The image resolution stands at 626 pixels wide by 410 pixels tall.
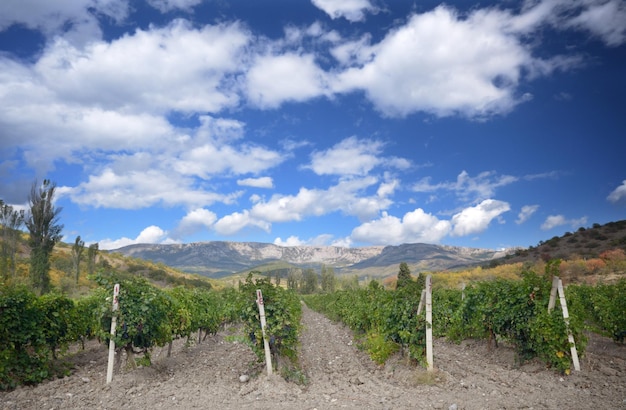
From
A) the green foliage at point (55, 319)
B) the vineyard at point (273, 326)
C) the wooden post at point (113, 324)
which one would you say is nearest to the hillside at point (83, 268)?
the green foliage at point (55, 319)

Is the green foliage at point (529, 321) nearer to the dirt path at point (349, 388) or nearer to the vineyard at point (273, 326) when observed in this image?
the vineyard at point (273, 326)

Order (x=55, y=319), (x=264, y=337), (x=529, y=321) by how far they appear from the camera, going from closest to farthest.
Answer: (x=264, y=337)
(x=529, y=321)
(x=55, y=319)

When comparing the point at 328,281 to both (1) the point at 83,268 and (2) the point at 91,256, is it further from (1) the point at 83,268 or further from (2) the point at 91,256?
(2) the point at 91,256

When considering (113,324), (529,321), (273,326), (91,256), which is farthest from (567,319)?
(91,256)

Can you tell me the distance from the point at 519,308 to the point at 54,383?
515 inches

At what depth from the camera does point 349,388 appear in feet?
29.3

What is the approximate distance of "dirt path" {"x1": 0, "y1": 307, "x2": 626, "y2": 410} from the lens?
7.71 m

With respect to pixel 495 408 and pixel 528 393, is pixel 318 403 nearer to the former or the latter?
pixel 495 408

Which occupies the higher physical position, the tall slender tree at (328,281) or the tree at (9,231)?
the tree at (9,231)

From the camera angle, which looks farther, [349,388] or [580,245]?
[580,245]

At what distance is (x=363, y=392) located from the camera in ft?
28.3

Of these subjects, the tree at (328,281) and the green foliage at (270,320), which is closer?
the green foliage at (270,320)

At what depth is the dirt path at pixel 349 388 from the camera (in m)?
7.71

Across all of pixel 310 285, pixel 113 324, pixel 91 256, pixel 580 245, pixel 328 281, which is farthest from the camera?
pixel 310 285
